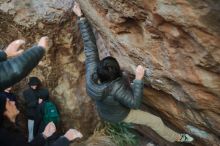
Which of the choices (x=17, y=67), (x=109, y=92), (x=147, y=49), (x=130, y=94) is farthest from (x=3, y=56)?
(x=147, y=49)

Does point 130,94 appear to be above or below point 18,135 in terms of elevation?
below

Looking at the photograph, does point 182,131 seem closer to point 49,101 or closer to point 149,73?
point 149,73

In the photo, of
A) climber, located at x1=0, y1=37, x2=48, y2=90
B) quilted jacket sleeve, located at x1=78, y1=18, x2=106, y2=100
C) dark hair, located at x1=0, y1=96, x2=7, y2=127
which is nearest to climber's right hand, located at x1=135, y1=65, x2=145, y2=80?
quilted jacket sleeve, located at x1=78, y1=18, x2=106, y2=100

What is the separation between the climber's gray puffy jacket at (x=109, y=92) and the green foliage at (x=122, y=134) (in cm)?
172

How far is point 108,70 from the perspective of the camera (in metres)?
4.88

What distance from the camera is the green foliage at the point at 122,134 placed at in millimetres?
7012

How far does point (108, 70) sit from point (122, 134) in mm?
2471

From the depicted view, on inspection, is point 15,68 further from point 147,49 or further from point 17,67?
point 147,49

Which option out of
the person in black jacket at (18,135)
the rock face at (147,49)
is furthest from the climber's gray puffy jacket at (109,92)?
the person in black jacket at (18,135)

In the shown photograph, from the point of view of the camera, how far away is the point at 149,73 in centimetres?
528

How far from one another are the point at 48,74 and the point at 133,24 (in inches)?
80.9

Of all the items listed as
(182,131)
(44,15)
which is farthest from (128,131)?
(44,15)

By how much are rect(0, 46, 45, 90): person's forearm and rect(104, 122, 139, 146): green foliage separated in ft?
12.6

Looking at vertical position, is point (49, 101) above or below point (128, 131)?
above
